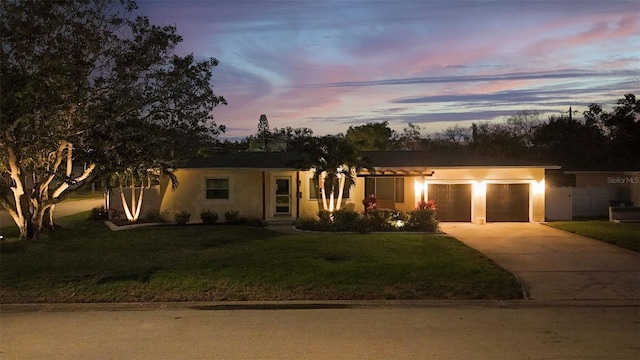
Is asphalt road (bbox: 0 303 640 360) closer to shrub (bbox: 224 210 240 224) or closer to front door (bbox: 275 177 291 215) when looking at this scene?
shrub (bbox: 224 210 240 224)

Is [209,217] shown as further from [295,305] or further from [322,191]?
[295,305]

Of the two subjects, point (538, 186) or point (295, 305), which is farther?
point (538, 186)

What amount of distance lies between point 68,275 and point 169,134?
7812 mm

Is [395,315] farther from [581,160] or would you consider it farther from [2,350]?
[581,160]

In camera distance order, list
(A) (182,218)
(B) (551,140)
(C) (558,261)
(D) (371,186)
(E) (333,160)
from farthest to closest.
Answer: (B) (551,140) → (D) (371,186) → (A) (182,218) → (E) (333,160) → (C) (558,261)

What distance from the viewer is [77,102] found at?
47.6 ft

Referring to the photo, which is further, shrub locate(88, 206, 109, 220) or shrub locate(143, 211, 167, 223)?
shrub locate(88, 206, 109, 220)

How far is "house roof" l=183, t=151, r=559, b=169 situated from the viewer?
2177 centimetres

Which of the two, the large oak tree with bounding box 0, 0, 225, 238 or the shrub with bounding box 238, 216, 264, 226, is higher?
the large oak tree with bounding box 0, 0, 225, 238

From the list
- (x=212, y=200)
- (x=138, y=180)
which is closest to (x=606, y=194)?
(x=212, y=200)

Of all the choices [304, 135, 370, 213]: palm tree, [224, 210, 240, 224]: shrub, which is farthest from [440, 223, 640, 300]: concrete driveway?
[224, 210, 240, 224]: shrub

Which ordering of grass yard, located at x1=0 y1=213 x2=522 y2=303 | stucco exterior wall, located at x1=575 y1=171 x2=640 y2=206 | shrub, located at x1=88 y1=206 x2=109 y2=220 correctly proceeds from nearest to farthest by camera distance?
grass yard, located at x1=0 y1=213 x2=522 y2=303, shrub, located at x1=88 y1=206 x2=109 y2=220, stucco exterior wall, located at x1=575 y1=171 x2=640 y2=206

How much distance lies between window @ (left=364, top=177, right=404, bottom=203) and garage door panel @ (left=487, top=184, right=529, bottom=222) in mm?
3544

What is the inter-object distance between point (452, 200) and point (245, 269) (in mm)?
12993
